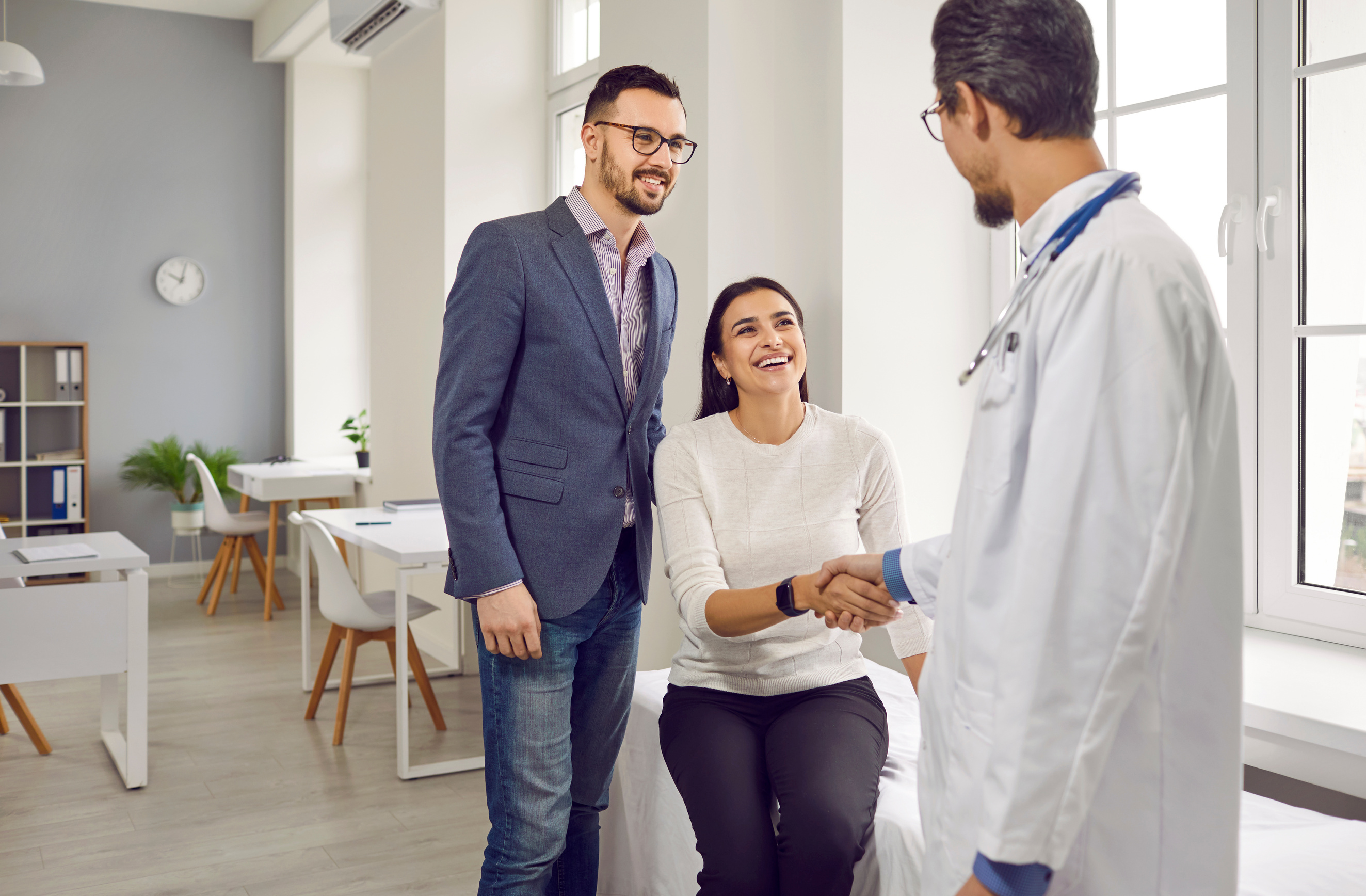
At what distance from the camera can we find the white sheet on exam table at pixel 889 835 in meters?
1.37

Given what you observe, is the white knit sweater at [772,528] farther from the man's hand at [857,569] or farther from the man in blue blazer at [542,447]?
the man's hand at [857,569]

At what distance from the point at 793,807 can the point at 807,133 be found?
64.9 inches

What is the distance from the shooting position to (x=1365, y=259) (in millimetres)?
1938

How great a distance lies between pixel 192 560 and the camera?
667cm

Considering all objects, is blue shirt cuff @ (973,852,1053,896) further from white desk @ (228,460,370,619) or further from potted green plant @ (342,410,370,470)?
potted green plant @ (342,410,370,470)

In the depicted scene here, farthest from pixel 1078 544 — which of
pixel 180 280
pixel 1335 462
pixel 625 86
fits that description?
pixel 180 280

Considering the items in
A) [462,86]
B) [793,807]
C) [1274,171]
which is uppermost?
[462,86]

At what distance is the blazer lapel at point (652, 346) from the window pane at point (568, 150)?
2.74m

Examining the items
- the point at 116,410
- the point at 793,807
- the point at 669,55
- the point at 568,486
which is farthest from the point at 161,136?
the point at 793,807

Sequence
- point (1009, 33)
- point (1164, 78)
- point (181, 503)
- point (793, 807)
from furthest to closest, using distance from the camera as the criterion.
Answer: point (181, 503), point (1164, 78), point (793, 807), point (1009, 33)

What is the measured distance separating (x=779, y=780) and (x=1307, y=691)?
0.94 meters

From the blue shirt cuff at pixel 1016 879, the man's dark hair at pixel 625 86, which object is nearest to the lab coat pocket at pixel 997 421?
the blue shirt cuff at pixel 1016 879

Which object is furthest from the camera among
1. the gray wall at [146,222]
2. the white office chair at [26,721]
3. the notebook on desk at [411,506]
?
the gray wall at [146,222]

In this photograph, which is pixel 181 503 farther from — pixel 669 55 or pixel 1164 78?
pixel 1164 78
